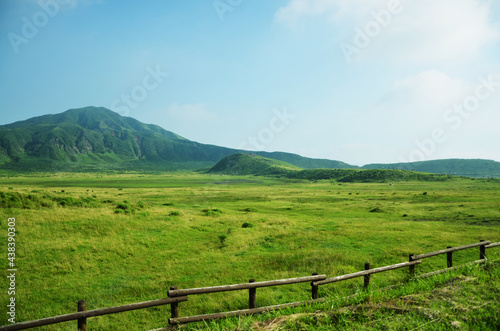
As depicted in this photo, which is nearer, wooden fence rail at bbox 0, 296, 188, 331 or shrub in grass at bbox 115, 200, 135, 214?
wooden fence rail at bbox 0, 296, 188, 331

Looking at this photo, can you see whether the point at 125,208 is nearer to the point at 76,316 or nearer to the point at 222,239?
the point at 222,239

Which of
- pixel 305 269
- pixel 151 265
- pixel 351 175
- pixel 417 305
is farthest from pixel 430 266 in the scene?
pixel 351 175

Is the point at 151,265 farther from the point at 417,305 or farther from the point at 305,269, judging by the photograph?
the point at 417,305

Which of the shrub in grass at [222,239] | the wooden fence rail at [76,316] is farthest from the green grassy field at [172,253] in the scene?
the wooden fence rail at [76,316]

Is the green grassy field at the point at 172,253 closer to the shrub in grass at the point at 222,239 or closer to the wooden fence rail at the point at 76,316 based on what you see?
the shrub in grass at the point at 222,239

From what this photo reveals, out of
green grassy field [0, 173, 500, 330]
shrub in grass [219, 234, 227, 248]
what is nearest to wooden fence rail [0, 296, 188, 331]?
green grassy field [0, 173, 500, 330]

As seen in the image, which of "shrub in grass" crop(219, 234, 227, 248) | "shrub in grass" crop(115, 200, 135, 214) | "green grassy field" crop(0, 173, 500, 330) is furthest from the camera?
"shrub in grass" crop(115, 200, 135, 214)

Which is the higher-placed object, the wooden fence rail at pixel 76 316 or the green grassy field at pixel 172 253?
the wooden fence rail at pixel 76 316

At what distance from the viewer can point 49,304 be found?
14.6 meters

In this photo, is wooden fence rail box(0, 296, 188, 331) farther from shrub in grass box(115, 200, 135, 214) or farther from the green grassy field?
shrub in grass box(115, 200, 135, 214)

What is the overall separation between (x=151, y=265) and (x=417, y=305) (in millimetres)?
18056

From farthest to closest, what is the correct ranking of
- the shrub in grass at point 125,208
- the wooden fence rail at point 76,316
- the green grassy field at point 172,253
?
the shrub in grass at point 125,208 → the green grassy field at point 172,253 → the wooden fence rail at point 76,316

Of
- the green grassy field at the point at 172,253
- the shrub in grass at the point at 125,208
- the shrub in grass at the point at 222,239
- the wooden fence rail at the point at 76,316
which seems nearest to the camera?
the wooden fence rail at the point at 76,316

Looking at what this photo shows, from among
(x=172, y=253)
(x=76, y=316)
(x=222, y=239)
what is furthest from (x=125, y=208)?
(x=76, y=316)
